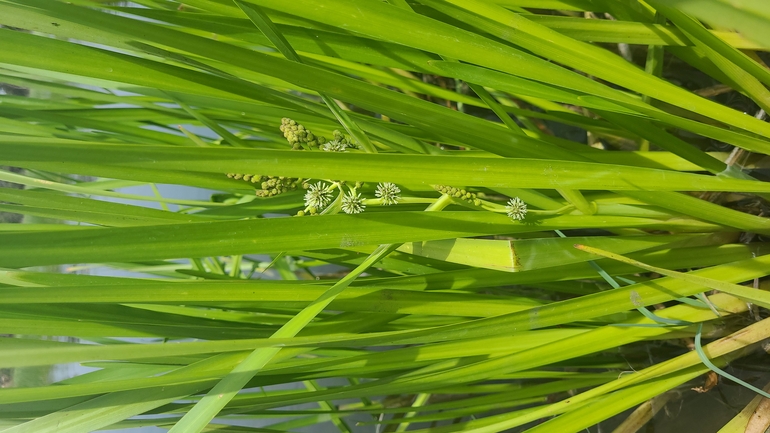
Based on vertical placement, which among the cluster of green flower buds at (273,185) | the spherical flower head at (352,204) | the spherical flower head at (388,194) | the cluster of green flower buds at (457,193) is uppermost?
the cluster of green flower buds at (273,185)

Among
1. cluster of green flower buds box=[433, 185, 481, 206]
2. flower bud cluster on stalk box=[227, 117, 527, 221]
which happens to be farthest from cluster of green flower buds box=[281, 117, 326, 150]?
cluster of green flower buds box=[433, 185, 481, 206]

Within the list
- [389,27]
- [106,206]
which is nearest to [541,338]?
[389,27]

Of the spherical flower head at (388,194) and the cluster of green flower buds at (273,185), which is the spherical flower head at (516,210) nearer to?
the spherical flower head at (388,194)

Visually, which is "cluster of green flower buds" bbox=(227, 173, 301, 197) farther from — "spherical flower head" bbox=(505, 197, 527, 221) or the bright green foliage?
"spherical flower head" bbox=(505, 197, 527, 221)

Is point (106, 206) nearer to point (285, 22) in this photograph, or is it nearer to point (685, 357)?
point (285, 22)

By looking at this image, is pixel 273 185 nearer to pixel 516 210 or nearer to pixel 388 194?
pixel 388 194

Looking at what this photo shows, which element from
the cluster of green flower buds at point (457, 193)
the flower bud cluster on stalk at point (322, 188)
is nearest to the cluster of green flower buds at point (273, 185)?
the flower bud cluster on stalk at point (322, 188)

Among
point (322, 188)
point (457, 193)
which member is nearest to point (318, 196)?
point (322, 188)
